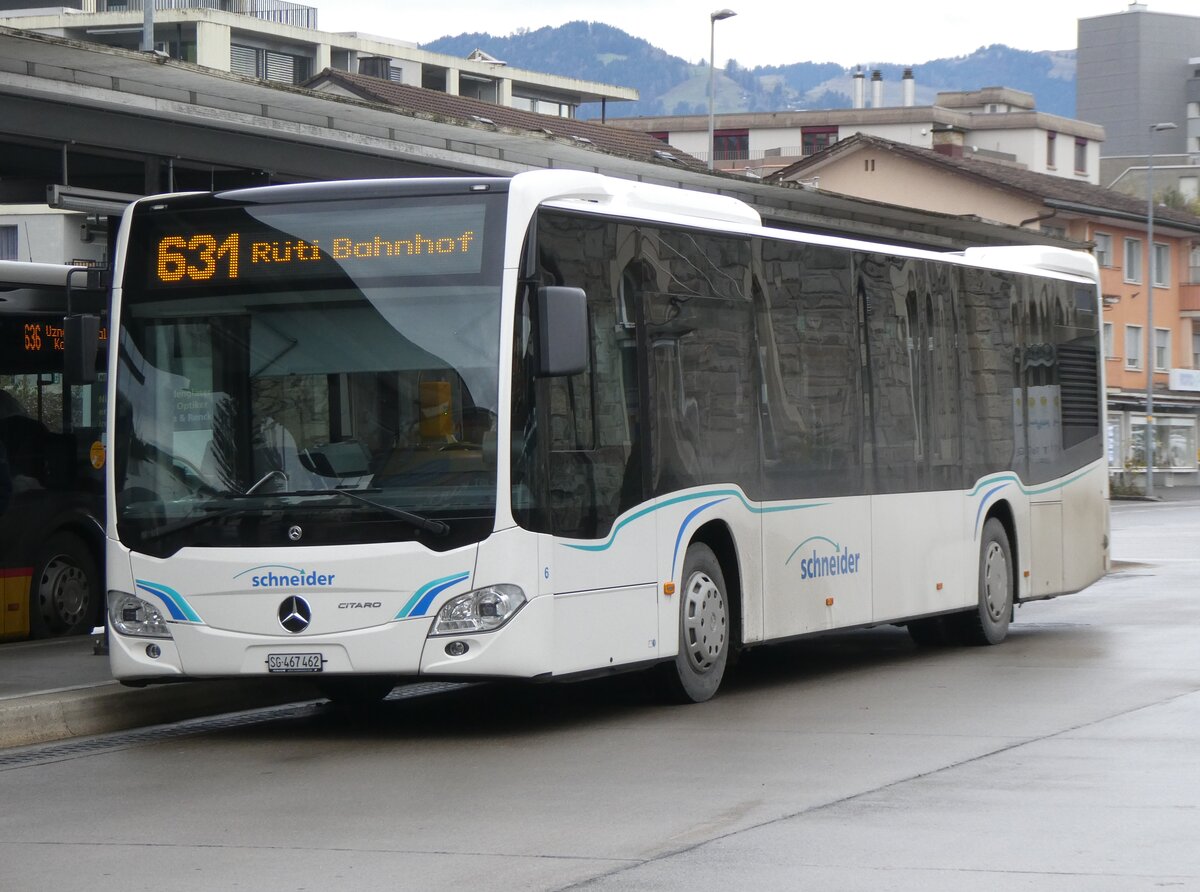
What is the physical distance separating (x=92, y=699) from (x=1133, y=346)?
226ft

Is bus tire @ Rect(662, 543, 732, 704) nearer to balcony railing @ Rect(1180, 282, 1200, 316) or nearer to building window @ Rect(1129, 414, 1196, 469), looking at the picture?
building window @ Rect(1129, 414, 1196, 469)

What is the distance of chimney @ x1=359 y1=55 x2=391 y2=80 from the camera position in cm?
9812

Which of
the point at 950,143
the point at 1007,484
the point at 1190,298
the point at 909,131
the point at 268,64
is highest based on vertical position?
the point at 268,64

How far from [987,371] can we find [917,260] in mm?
1601

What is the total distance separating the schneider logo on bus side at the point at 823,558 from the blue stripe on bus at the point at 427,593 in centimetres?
337

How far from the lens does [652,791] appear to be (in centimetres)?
904

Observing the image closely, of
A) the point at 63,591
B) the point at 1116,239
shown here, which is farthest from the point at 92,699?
the point at 1116,239

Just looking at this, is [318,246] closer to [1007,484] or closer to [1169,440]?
[1007,484]

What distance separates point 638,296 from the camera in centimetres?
1195

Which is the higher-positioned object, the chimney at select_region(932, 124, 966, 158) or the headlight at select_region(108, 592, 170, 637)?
the chimney at select_region(932, 124, 966, 158)

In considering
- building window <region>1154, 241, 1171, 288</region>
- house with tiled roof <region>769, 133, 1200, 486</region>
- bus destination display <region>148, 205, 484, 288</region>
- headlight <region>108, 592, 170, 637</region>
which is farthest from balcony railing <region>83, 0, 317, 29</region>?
headlight <region>108, 592, 170, 637</region>

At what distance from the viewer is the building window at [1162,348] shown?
78.9 meters

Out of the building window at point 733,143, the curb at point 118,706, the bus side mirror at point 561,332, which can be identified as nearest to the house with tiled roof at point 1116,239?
the building window at point 733,143

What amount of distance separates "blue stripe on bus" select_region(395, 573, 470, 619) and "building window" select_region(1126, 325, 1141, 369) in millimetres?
68198
